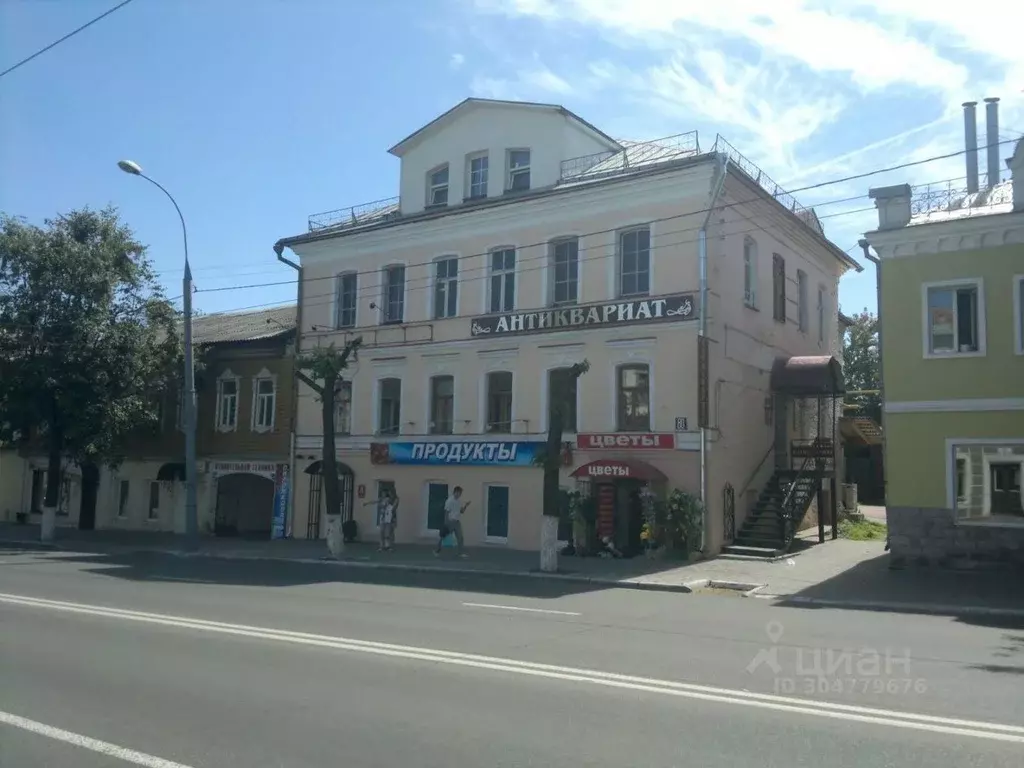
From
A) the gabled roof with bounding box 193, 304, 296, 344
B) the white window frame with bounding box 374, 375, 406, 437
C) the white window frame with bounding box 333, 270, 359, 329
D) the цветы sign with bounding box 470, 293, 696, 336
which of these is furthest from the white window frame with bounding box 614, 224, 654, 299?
the gabled roof with bounding box 193, 304, 296, 344

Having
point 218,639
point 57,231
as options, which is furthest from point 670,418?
point 57,231

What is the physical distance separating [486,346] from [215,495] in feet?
38.9

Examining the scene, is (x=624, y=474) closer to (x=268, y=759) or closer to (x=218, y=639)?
(x=218, y=639)

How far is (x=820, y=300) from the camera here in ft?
94.9

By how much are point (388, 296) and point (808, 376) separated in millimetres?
12356

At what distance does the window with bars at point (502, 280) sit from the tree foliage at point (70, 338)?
451 inches

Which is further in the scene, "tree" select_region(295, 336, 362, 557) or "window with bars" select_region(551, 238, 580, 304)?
"window with bars" select_region(551, 238, 580, 304)

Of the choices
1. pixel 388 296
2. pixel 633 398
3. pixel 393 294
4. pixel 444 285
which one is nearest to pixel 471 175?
pixel 444 285

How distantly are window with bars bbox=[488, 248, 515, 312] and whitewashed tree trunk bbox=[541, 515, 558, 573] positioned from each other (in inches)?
286

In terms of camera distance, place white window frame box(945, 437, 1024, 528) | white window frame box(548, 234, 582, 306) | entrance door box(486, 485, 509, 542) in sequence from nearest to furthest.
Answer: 1. white window frame box(945, 437, 1024, 528)
2. white window frame box(548, 234, 582, 306)
3. entrance door box(486, 485, 509, 542)

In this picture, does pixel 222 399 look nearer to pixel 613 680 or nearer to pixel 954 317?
pixel 954 317

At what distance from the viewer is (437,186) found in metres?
26.7

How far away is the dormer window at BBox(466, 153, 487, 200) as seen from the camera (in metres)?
25.7

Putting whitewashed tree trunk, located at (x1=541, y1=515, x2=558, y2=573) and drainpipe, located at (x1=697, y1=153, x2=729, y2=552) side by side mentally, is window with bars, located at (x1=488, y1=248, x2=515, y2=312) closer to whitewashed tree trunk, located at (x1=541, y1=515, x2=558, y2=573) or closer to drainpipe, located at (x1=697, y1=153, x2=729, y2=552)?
drainpipe, located at (x1=697, y1=153, x2=729, y2=552)
